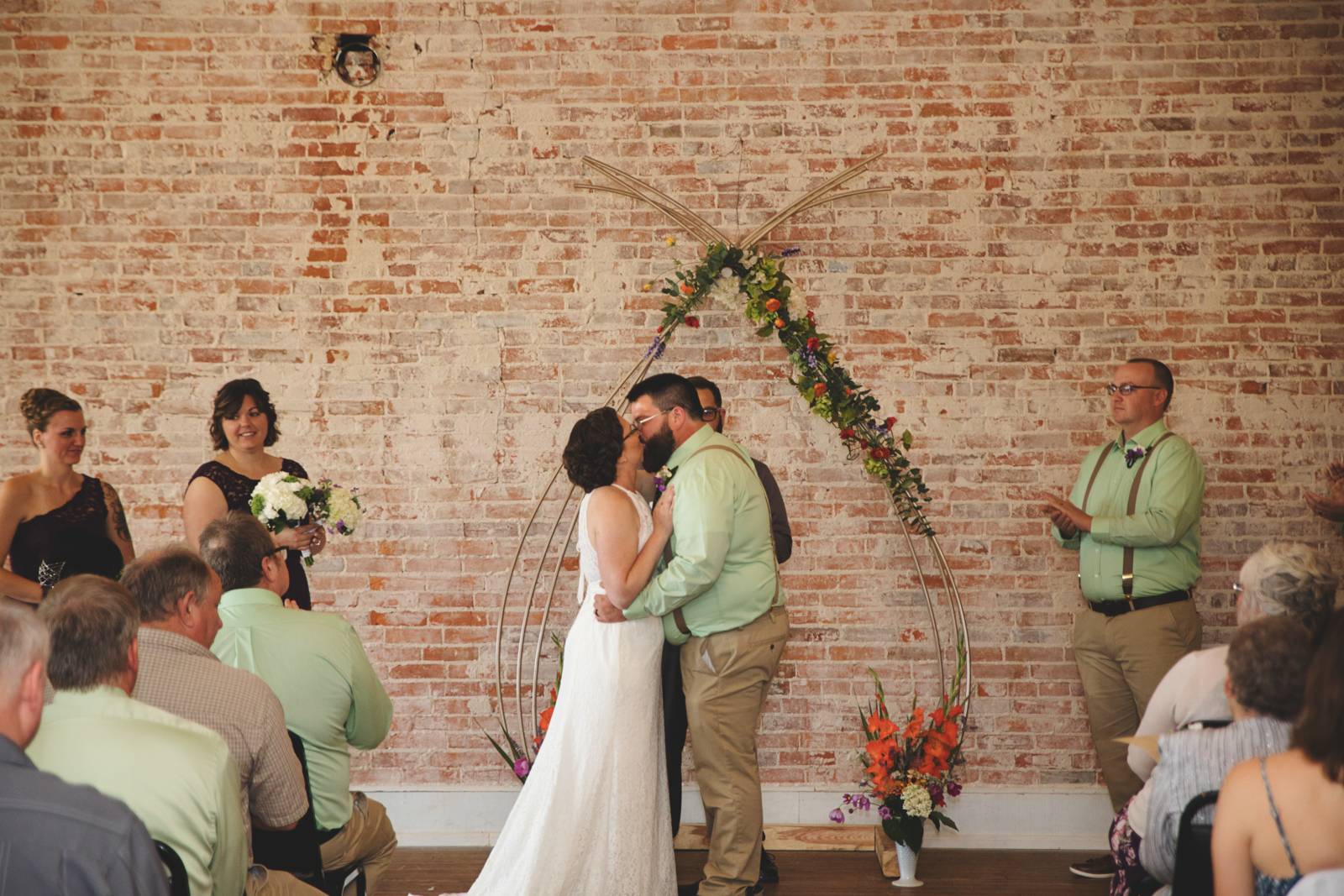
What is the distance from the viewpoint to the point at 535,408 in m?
5.45

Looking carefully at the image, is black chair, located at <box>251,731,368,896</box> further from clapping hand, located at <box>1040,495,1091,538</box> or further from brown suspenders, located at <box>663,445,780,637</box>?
clapping hand, located at <box>1040,495,1091,538</box>

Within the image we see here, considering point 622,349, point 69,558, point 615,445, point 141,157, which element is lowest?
point 69,558

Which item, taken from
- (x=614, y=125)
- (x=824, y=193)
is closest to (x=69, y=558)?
(x=614, y=125)

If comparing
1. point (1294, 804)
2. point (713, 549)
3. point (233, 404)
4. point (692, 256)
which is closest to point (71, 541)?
point (233, 404)

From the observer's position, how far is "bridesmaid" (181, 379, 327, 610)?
454cm

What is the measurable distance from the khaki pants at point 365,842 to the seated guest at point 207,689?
0.49m

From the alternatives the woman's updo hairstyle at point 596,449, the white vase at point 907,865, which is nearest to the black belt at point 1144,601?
the white vase at point 907,865

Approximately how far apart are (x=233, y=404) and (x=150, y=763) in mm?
2722

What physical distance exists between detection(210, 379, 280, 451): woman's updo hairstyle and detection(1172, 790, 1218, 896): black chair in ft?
12.1

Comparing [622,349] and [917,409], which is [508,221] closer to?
[622,349]

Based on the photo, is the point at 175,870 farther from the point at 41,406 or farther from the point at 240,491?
the point at 41,406

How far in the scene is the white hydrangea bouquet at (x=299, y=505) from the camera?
14.0 ft

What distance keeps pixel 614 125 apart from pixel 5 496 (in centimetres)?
297

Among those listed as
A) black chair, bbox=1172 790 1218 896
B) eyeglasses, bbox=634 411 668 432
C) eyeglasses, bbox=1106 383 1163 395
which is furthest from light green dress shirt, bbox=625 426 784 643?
Result: black chair, bbox=1172 790 1218 896
